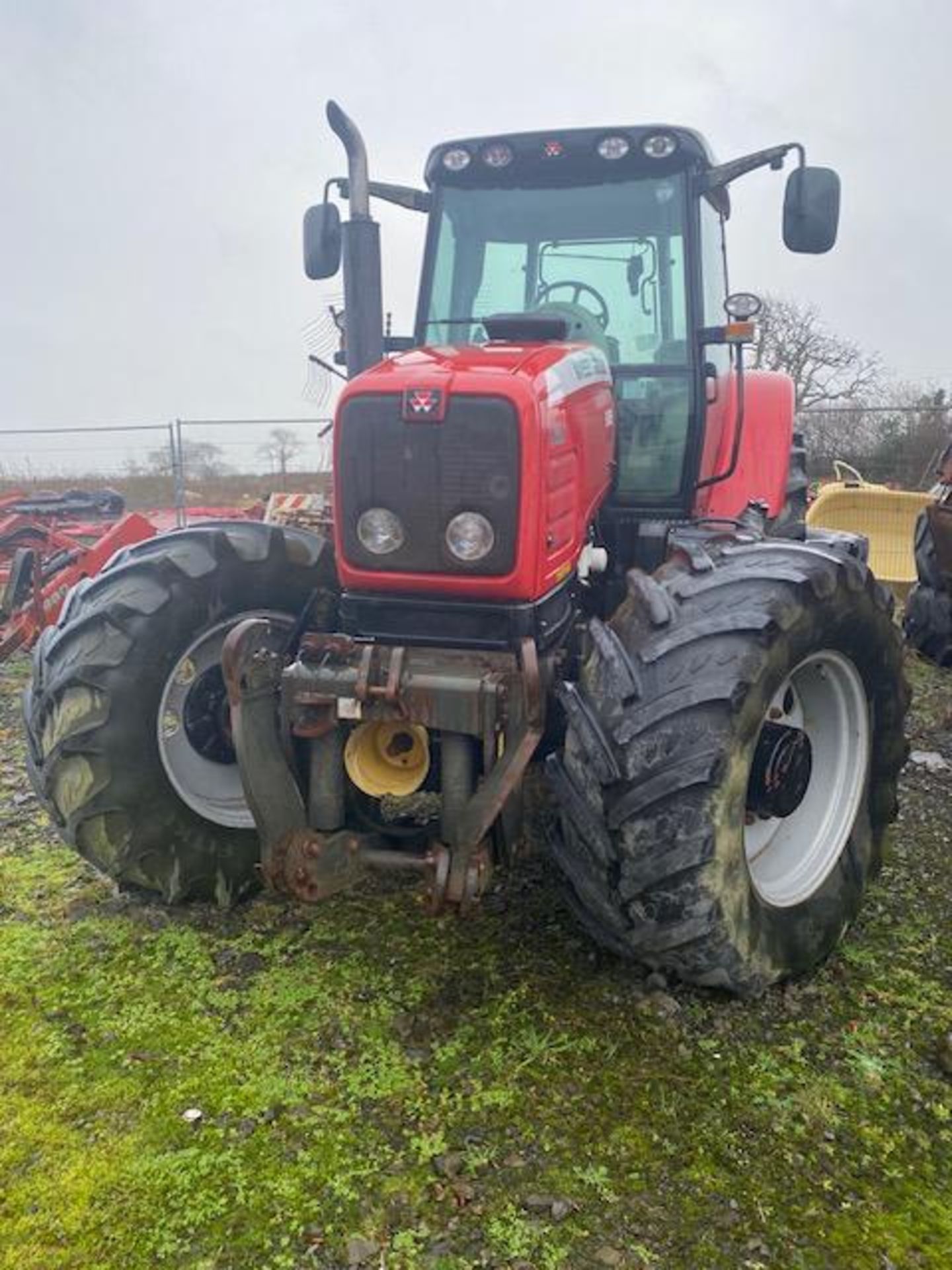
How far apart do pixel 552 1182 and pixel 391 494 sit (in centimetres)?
177

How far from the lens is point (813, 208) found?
142 inches

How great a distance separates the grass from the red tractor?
23cm

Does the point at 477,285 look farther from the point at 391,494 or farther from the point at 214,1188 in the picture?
the point at 214,1188

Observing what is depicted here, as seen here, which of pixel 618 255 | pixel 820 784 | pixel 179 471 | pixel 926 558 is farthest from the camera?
pixel 179 471

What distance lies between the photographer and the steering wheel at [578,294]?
3.75 meters

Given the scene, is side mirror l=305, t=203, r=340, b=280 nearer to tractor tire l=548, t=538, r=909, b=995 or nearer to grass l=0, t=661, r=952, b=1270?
tractor tire l=548, t=538, r=909, b=995

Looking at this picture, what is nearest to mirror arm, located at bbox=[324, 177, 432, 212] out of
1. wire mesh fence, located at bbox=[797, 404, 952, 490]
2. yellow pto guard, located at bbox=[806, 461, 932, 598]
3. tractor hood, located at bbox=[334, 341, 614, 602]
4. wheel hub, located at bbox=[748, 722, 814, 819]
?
tractor hood, located at bbox=[334, 341, 614, 602]

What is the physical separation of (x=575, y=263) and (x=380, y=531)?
163 centimetres

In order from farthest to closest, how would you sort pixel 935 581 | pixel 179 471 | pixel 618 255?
pixel 179 471 → pixel 935 581 → pixel 618 255

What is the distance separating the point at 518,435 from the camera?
2.70 m

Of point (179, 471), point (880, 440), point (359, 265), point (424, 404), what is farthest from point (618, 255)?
point (880, 440)

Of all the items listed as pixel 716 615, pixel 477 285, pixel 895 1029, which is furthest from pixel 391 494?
pixel 895 1029

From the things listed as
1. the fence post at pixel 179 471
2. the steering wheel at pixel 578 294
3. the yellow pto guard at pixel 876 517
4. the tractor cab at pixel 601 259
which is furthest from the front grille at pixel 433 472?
the fence post at pixel 179 471

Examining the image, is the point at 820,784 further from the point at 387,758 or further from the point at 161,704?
the point at 161,704
